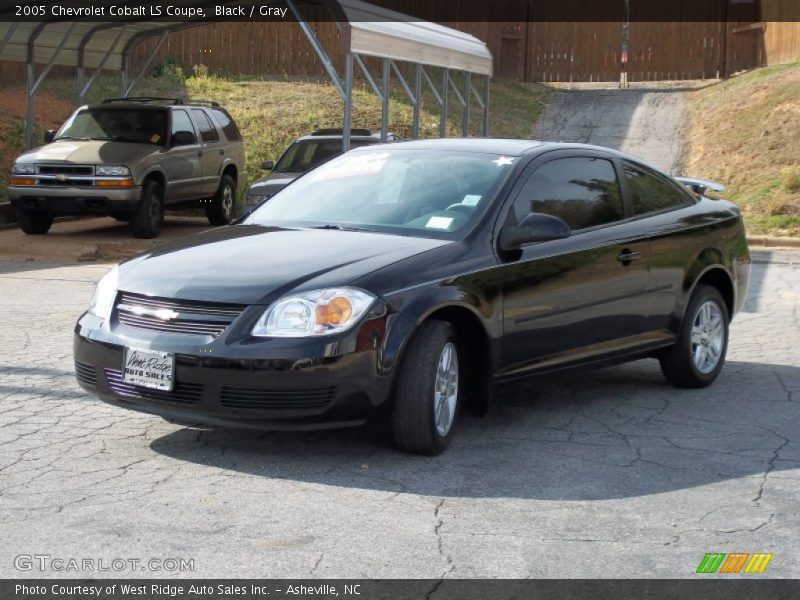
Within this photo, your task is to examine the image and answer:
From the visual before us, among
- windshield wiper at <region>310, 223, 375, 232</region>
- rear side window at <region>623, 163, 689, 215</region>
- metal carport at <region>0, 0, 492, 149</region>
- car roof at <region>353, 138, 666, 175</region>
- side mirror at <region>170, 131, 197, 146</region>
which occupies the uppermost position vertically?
metal carport at <region>0, 0, 492, 149</region>

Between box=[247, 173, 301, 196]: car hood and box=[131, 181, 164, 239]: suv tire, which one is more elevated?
box=[247, 173, 301, 196]: car hood

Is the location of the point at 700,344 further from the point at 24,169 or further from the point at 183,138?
the point at 183,138

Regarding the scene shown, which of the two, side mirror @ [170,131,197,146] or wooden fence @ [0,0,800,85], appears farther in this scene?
wooden fence @ [0,0,800,85]

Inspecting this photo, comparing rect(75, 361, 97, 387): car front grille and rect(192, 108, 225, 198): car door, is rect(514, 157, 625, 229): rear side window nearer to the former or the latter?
rect(75, 361, 97, 387): car front grille

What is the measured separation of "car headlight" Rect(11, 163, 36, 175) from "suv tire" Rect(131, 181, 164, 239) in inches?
54.7

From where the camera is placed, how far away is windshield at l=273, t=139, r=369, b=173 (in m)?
18.6

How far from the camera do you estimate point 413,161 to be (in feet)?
25.3

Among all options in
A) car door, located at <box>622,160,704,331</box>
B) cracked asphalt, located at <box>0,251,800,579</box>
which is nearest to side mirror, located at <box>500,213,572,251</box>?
cracked asphalt, located at <box>0,251,800,579</box>

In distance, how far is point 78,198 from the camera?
1703 centimetres

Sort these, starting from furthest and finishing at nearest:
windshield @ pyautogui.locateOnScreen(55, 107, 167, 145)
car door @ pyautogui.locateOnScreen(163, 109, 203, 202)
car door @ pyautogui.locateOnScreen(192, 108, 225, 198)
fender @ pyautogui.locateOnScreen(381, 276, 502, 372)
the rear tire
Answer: car door @ pyautogui.locateOnScreen(192, 108, 225, 198), car door @ pyautogui.locateOnScreen(163, 109, 203, 202), windshield @ pyautogui.locateOnScreen(55, 107, 167, 145), the rear tire, fender @ pyautogui.locateOnScreen(381, 276, 502, 372)

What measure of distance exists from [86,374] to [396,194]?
6.63ft

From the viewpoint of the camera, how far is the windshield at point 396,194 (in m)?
7.17

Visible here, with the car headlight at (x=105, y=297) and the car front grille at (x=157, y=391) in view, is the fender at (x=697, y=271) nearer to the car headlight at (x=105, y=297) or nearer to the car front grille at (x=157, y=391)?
the car front grille at (x=157, y=391)

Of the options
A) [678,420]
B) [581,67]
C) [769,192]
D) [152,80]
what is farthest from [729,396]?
[581,67]
